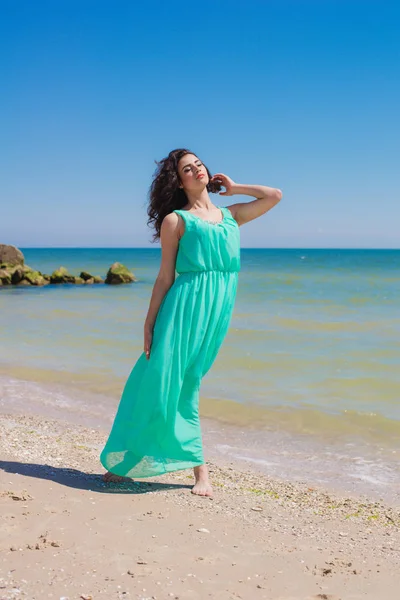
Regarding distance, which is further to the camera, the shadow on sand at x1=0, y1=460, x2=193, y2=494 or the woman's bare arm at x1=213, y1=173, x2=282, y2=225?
the woman's bare arm at x1=213, y1=173, x2=282, y2=225

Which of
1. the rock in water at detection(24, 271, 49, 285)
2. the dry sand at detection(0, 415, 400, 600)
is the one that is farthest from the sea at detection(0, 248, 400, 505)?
the rock in water at detection(24, 271, 49, 285)

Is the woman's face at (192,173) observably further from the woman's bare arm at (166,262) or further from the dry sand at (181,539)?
the dry sand at (181,539)

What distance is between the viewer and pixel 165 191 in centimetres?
462

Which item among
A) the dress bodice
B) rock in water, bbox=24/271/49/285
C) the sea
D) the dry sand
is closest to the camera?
the dry sand

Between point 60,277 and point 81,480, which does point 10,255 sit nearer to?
point 60,277

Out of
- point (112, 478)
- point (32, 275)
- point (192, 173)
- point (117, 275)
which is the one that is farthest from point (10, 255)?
point (192, 173)

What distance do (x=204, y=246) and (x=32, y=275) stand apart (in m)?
31.5

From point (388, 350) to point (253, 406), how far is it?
17.9ft

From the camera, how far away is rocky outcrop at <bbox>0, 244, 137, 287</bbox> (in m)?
34.3

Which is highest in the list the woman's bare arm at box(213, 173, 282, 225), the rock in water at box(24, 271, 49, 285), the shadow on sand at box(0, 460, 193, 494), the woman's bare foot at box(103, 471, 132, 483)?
the woman's bare arm at box(213, 173, 282, 225)

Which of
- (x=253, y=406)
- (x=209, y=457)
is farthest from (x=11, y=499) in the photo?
(x=253, y=406)

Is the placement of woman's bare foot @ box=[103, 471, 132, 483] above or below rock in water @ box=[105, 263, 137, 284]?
below

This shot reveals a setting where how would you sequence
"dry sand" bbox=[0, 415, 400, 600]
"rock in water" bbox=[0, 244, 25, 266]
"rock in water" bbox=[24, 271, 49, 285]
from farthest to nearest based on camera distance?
1. "rock in water" bbox=[0, 244, 25, 266]
2. "rock in water" bbox=[24, 271, 49, 285]
3. "dry sand" bbox=[0, 415, 400, 600]

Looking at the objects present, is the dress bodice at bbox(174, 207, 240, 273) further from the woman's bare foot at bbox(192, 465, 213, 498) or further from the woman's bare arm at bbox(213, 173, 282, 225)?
the woman's bare foot at bbox(192, 465, 213, 498)
